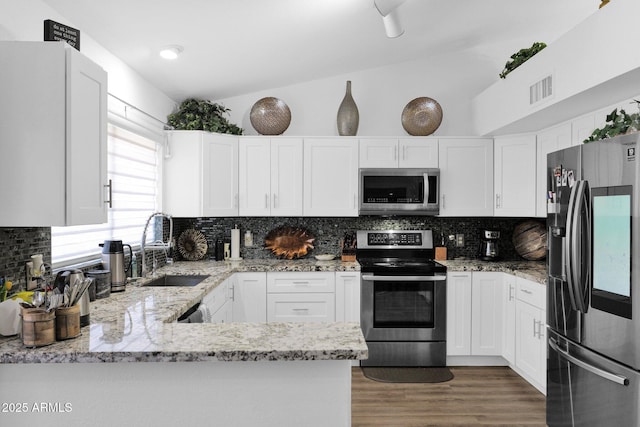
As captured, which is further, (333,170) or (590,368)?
(333,170)

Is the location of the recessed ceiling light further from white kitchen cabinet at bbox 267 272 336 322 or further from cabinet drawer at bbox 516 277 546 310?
cabinet drawer at bbox 516 277 546 310

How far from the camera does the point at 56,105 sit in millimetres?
1721

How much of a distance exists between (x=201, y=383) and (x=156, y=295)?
116 cm

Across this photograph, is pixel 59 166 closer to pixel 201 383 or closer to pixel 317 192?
pixel 201 383

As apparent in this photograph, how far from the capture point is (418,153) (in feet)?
13.6

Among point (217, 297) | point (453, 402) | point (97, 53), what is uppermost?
point (97, 53)

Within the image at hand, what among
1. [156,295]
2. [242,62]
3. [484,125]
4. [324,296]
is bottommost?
[324,296]

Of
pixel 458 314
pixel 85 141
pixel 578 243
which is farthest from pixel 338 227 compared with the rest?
pixel 85 141

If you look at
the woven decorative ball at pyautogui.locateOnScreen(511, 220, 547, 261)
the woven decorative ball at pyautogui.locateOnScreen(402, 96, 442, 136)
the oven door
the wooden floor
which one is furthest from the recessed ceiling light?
the woven decorative ball at pyautogui.locateOnScreen(511, 220, 547, 261)

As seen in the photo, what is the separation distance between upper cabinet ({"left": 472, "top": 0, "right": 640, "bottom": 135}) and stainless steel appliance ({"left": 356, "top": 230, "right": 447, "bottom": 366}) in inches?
55.6

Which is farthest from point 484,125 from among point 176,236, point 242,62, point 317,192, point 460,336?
point 176,236

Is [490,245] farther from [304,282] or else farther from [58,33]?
[58,33]

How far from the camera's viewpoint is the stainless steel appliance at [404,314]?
3.87 metres

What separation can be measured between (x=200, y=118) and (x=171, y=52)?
105 cm
